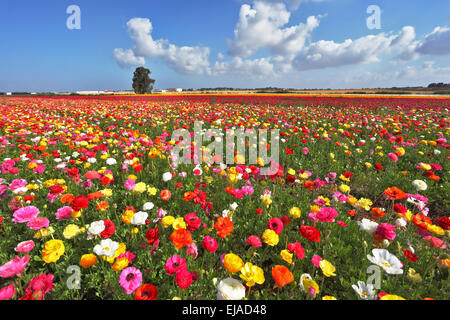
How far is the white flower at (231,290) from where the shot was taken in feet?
3.61

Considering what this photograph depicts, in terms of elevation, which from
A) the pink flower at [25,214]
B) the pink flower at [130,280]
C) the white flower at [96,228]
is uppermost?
the pink flower at [25,214]

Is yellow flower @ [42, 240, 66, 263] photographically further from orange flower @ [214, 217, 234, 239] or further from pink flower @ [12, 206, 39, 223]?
orange flower @ [214, 217, 234, 239]

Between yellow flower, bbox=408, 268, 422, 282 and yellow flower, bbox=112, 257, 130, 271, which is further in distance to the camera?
yellow flower, bbox=408, 268, 422, 282

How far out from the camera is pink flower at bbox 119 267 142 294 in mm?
1243

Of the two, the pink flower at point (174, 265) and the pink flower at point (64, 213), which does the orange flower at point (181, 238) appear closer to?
the pink flower at point (174, 265)

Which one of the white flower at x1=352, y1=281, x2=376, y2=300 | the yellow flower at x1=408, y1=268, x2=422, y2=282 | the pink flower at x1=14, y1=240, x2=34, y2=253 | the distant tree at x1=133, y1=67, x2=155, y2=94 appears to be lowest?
the yellow flower at x1=408, y1=268, x2=422, y2=282

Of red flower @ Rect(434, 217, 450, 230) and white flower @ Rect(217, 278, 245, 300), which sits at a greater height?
red flower @ Rect(434, 217, 450, 230)

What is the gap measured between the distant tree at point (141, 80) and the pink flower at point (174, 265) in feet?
191

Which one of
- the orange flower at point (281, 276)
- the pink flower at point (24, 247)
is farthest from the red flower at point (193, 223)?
the pink flower at point (24, 247)

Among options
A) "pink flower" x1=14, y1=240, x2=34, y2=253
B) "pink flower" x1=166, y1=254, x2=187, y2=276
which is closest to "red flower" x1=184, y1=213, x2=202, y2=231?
"pink flower" x1=166, y1=254, x2=187, y2=276

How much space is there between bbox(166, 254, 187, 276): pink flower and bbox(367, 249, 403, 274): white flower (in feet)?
4.06

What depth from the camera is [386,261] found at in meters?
1.40
